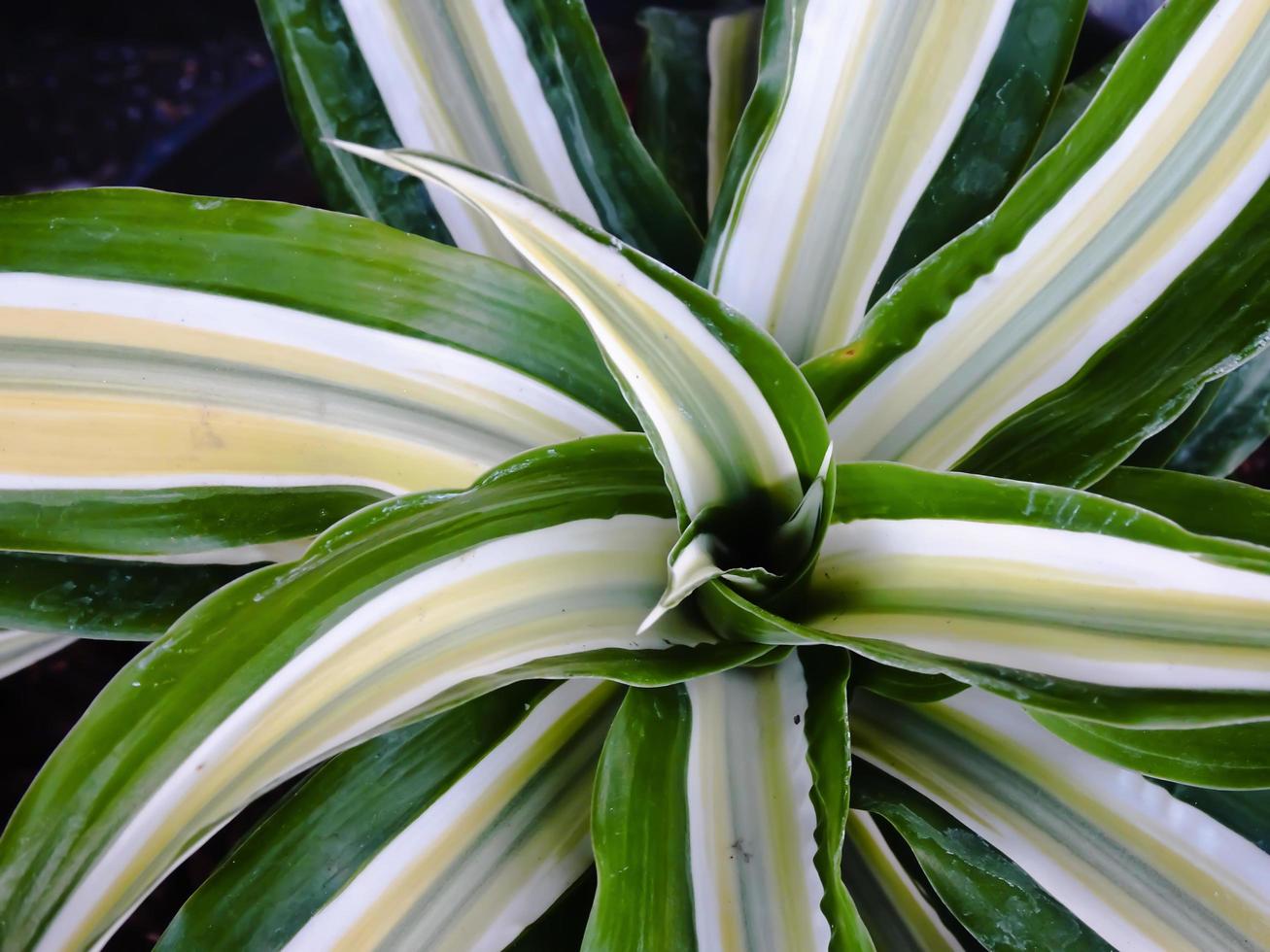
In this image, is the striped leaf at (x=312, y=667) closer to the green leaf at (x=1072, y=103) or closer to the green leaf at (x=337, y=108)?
the green leaf at (x=337, y=108)

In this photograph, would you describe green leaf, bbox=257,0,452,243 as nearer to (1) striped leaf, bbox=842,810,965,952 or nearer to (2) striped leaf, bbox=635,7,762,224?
(2) striped leaf, bbox=635,7,762,224

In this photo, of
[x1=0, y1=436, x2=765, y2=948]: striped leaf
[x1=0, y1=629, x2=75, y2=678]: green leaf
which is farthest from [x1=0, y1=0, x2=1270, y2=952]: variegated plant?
[x1=0, y1=629, x2=75, y2=678]: green leaf

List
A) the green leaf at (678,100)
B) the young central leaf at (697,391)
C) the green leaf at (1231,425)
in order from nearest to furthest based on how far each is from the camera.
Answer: the young central leaf at (697,391) < the green leaf at (1231,425) < the green leaf at (678,100)

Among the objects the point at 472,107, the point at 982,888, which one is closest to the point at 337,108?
the point at 472,107

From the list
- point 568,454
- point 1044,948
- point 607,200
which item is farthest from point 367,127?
point 1044,948

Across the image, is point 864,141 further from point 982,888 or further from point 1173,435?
point 982,888

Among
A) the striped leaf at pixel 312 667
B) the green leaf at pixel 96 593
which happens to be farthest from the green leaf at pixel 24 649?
the striped leaf at pixel 312 667

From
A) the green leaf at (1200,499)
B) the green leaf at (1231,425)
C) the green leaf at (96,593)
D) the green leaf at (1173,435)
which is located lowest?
the green leaf at (1200,499)

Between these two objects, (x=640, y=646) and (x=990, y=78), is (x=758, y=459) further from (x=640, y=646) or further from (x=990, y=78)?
(x=990, y=78)
